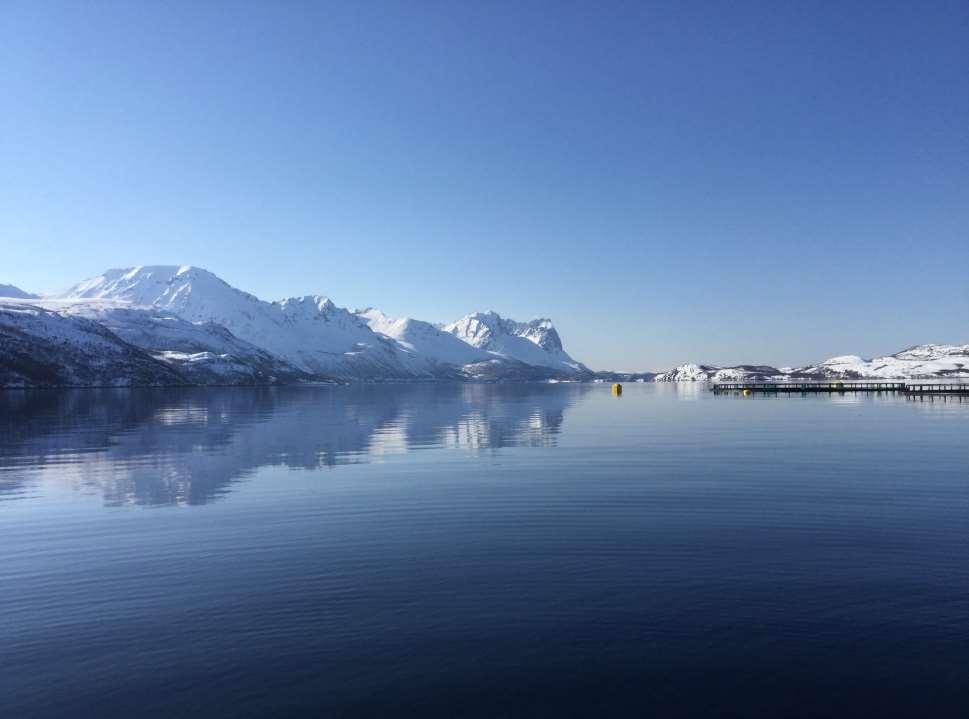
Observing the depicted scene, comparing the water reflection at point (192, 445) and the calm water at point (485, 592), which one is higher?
the water reflection at point (192, 445)

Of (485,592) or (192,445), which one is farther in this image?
(192,445)

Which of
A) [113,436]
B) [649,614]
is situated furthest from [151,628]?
[113,436]

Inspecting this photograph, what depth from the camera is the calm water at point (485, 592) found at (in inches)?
548

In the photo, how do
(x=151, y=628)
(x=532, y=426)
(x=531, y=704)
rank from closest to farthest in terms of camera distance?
1. (x=531, y=704)
2. (x=151, y=628)
3. (x=532, y=426)

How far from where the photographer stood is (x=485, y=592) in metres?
20.3

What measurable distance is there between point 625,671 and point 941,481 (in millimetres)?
36719

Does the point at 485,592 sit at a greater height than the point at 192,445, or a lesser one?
lesser

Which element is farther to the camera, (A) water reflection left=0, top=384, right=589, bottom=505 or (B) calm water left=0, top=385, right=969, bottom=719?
(A) water reflection left=0, top=384, right=589, bottom=505

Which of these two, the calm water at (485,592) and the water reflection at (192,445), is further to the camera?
the water reflection at (192,445)

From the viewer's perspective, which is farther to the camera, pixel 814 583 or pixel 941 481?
pixel 941 481

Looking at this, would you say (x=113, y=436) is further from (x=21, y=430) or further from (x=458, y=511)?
(x=458, y=511)

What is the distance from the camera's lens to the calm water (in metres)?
13.9

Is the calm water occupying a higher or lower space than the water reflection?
lower

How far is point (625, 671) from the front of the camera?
14664 mm
